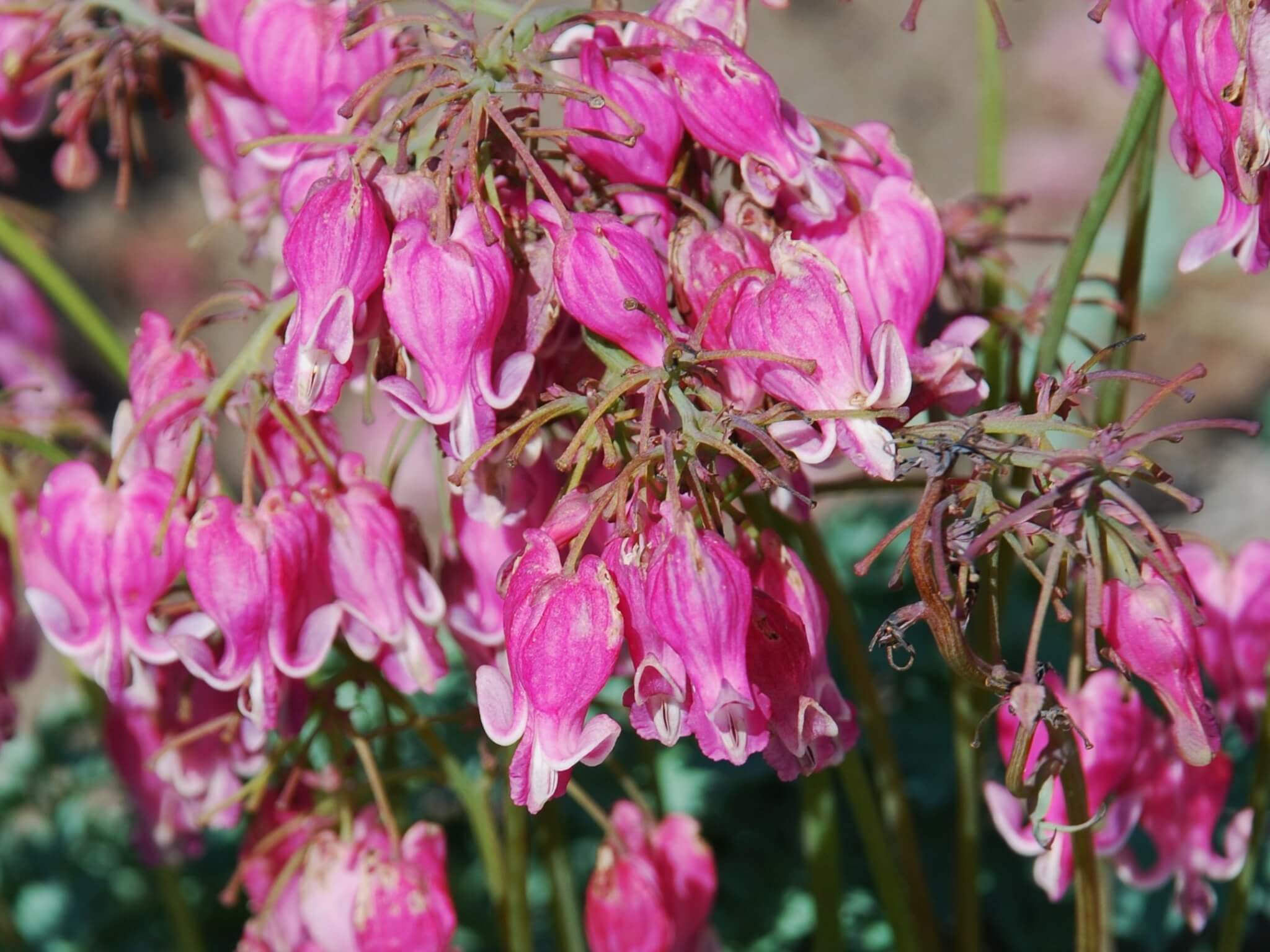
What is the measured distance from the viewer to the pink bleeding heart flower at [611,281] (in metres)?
0.81

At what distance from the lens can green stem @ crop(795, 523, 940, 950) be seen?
114 centimetres

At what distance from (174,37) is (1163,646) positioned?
94 cm

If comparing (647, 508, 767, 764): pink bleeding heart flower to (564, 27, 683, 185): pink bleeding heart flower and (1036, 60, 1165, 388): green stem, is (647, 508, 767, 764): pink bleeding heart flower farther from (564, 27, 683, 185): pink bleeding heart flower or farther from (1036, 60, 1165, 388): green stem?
(1036, 60, 1165, 388): green stem

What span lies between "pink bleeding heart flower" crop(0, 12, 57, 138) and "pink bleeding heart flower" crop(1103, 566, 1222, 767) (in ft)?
3.43

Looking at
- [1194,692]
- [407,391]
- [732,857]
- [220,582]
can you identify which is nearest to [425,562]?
[220,582]

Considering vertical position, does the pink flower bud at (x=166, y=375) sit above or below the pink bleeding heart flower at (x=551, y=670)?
below

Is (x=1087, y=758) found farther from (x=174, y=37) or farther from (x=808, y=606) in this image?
(x=174, y=37)

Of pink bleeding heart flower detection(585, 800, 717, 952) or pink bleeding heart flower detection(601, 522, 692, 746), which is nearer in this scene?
pink bleeding heart flower detection(601, 522, 692, 746)

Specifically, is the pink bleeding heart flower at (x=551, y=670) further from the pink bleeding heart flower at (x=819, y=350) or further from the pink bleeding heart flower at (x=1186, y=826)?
the pink bleeding heart flower at (x=1186, y=826)

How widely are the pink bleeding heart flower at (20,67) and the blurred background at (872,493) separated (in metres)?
0.14

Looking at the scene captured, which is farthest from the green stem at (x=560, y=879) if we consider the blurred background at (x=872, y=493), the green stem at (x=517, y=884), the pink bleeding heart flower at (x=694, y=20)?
the pink bleeding heart flower at (x=694, y=20)

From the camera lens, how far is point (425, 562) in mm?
1071

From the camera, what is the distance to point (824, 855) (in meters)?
1.32

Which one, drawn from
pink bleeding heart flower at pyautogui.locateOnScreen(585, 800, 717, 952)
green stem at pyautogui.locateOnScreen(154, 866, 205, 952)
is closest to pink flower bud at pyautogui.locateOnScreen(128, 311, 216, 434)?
pink bleeding heart flower at pyautogui.locateOnScreen(585, 800, 717, 952)
